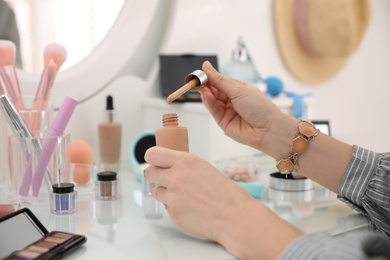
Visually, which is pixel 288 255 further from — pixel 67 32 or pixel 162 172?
pixel 67 32

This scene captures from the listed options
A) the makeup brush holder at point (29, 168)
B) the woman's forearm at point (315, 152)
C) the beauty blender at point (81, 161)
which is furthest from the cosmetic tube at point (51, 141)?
the woman's forearm at point (315, 152)

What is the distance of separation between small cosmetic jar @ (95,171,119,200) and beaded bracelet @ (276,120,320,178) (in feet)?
0.94

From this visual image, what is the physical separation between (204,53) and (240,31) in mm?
237

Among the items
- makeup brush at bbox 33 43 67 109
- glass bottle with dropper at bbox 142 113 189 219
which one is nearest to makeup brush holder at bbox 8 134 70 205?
makeup brush at bbox 33 43 67 109

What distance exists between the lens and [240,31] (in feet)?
4.58

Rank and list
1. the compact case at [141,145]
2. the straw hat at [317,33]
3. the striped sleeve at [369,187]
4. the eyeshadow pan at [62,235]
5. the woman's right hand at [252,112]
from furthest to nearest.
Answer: the straw hat at [317,33]
the compact case at [141,145]
the woman's right hand at [252,112]
the striped sleeve at [369,187]
the eyeshadow pan at [62,235]

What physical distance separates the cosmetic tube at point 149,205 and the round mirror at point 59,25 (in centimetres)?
39

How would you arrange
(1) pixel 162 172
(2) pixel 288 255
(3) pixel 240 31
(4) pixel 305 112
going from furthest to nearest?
(3) pixel 240 31 < (4) pixel 305 112 < (1) pixel 162 172 < (2) pixel 288 255

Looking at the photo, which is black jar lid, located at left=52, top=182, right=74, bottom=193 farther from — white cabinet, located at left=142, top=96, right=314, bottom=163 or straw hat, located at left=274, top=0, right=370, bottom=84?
straw hat, located at left=274, top=0, right=370, bottom=84

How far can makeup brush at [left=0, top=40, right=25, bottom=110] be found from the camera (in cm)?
73

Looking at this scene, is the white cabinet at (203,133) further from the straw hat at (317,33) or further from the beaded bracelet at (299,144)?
the straw hat at (317,33)

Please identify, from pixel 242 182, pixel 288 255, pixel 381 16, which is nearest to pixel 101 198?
pixel 242 182

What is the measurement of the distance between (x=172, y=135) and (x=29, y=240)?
0.22 meters

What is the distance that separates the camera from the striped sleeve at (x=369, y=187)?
0.66 meters
